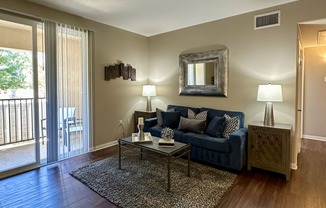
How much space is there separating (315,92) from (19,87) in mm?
6123

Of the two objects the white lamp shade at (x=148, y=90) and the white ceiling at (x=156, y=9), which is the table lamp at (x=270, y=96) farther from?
the white lamp shade at (x=148, y=90)

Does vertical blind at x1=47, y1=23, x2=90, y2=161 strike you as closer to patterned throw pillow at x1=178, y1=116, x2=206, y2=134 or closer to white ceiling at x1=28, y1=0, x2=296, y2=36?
white ceiling at x1=28, y1=0, x2=296, y2=36

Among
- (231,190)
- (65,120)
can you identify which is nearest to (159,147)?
(231,190)

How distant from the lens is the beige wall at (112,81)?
395 centimetres

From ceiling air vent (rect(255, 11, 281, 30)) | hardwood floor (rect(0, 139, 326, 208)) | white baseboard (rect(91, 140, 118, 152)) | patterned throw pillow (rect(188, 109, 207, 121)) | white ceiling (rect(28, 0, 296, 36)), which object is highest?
white ceiling (rect(28, 0, 296, 36))

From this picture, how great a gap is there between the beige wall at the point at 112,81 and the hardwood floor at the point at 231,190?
44.8 inches

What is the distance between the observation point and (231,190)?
246 cm

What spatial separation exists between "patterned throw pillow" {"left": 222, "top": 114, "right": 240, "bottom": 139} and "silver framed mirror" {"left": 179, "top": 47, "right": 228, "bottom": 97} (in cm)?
62

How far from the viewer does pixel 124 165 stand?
318 cm

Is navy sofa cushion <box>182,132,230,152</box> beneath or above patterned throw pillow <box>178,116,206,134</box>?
beneath

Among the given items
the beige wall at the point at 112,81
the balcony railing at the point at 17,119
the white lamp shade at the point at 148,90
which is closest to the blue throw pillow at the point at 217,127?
the white lamp shade at the point at 148,90

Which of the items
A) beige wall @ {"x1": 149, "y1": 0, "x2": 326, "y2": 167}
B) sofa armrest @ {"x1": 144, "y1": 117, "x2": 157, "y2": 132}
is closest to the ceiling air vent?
beige wall @ {"x1": 149, "y1": 0, "x2": 326, "y2": 167}

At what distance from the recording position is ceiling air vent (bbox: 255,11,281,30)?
3.14 metres

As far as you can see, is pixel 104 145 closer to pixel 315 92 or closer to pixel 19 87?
pixel 19 87
